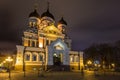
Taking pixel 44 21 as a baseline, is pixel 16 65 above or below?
below

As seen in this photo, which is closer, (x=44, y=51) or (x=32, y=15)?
(x=44, y=51)

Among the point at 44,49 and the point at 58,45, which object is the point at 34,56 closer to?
the point at 44,49

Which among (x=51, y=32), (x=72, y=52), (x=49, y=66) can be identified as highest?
(x=51, y=32)

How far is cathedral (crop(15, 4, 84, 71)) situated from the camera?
4988cm

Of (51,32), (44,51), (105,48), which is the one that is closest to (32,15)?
(51,32)

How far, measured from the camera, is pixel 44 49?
175 feet

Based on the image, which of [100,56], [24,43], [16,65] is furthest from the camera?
[100,56]

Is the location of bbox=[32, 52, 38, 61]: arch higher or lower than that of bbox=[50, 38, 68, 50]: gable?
lower

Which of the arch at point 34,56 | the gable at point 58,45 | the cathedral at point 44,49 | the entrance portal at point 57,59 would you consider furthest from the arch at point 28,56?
the entrance portal at point 57,59

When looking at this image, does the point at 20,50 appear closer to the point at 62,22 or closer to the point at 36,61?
the point at 36,61

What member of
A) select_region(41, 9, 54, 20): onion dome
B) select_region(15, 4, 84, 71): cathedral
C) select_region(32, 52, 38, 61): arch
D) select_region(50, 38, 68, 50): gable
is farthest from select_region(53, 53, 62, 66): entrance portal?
select_region(41, 9, 54, 20): onion dome

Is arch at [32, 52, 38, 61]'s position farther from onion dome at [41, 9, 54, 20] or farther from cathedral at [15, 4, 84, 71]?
onion dome at [41, 9, 54, 20]

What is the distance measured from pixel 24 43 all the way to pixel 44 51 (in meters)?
7.02

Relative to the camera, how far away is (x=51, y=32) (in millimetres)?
59781
